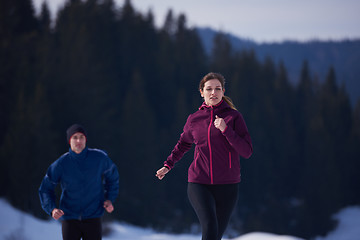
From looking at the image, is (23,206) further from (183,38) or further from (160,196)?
(183,38)

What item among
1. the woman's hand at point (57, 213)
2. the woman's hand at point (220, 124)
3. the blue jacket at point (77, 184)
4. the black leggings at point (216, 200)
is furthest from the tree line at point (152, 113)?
the woman's hand at point (220, 124)

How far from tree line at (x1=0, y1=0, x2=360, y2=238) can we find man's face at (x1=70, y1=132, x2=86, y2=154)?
74.5 feet

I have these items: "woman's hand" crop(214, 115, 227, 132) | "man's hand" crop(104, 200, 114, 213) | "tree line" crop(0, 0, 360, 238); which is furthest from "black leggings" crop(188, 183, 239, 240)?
"tree line" crop(0, 0, 360, 238)

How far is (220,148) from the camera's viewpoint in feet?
11.0

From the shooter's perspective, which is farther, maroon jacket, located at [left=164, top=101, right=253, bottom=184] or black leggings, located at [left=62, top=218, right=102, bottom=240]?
black leggings, located at [left=62, top=218, right=102, bottom=240]

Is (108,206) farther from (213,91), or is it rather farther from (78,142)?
(213,91)

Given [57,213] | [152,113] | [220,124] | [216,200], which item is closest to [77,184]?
[57,213]

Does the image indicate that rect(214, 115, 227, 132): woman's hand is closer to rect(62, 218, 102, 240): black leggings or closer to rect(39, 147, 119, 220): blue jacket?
rect(39, 147, 119, 220): blue jacket

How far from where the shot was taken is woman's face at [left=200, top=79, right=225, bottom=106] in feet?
11.5

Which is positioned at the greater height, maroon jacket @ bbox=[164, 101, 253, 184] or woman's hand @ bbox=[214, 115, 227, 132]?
woman's hand @ bbox=[214, 115, 227, 132]

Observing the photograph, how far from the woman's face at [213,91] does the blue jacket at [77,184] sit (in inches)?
42.7

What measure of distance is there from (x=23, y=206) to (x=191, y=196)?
23.6 meters

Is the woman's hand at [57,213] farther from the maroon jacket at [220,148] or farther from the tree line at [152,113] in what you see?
the tree line at [152,113]

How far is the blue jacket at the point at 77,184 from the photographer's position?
3.44 meters
